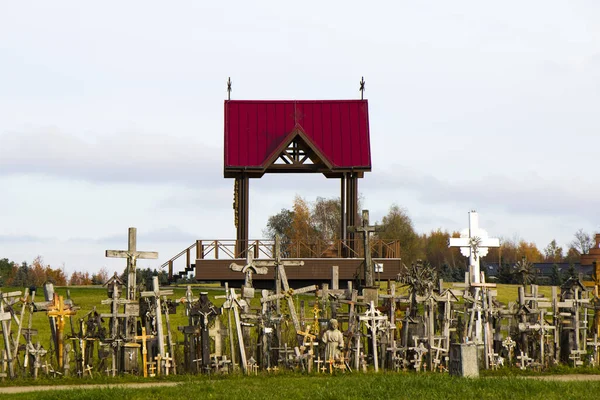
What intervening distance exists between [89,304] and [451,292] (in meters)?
21.7

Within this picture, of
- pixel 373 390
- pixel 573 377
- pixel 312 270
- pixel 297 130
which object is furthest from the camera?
Answer: pixel 297 130

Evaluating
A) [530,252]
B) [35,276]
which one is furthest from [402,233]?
[530,252]

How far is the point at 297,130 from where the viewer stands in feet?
131

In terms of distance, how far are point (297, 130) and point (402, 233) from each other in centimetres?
4633

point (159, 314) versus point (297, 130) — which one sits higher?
point (297, 130)

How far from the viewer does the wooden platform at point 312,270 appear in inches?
1505

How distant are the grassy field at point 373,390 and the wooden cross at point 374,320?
3416 mm

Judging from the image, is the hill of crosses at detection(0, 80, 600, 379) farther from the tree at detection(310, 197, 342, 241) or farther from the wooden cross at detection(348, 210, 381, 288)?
the tree at detection(310, 197, 342, 241)

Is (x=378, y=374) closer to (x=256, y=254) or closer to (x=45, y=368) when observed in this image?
(x=45, y=368)

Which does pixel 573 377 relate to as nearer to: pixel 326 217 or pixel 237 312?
pixel 237 312

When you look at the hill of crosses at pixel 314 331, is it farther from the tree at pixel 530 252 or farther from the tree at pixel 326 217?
the tree at pixel 530 252

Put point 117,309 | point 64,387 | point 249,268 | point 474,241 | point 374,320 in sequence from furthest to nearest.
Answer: point 474,241
point 249,268
point 374,320
point 117,309
point 64,387

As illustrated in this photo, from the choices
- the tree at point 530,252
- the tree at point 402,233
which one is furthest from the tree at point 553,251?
the tree at point 402,233

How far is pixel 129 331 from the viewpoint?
24891mm
